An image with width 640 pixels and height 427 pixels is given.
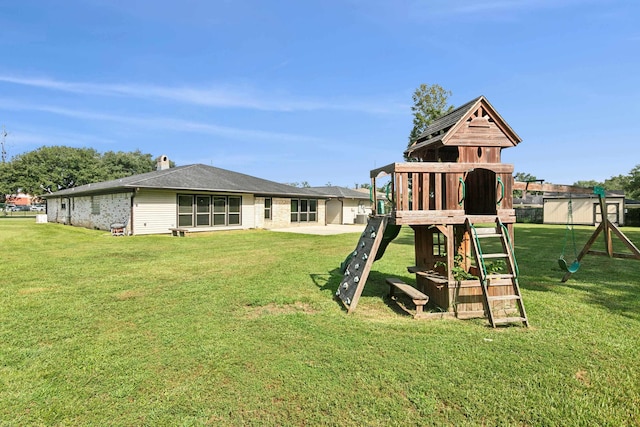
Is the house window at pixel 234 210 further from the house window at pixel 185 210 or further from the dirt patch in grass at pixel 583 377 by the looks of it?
the dirt patch in grass at pixel 583 377

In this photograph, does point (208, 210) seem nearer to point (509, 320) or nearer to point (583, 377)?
point (509, 320)

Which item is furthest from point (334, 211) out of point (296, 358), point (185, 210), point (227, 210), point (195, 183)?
point (296, 358)

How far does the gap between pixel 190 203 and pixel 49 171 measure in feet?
150

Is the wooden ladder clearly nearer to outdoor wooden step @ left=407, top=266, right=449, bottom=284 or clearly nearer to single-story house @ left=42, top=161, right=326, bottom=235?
Result: outdoor wooden step @ left=407, top=266, right=449, bottom=284

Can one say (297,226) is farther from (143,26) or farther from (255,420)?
(255,420)

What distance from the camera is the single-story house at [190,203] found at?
56.0ft

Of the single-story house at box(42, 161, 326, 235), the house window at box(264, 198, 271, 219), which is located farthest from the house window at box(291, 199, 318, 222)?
the house window at box(264, 198, 271, 219)

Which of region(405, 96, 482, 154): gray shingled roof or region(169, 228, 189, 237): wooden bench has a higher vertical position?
region(405, 96, 482, 154): gray shingled roof

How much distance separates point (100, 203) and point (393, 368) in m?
22.0

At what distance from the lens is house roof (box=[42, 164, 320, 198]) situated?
56.4ft

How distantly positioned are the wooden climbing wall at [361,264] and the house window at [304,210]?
1857 centimetres

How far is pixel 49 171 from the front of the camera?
4944 centimetres

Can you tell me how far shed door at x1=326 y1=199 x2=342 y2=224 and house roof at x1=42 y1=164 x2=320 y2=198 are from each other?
4633 mm

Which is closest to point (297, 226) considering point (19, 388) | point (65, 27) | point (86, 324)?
point (65, 27)
